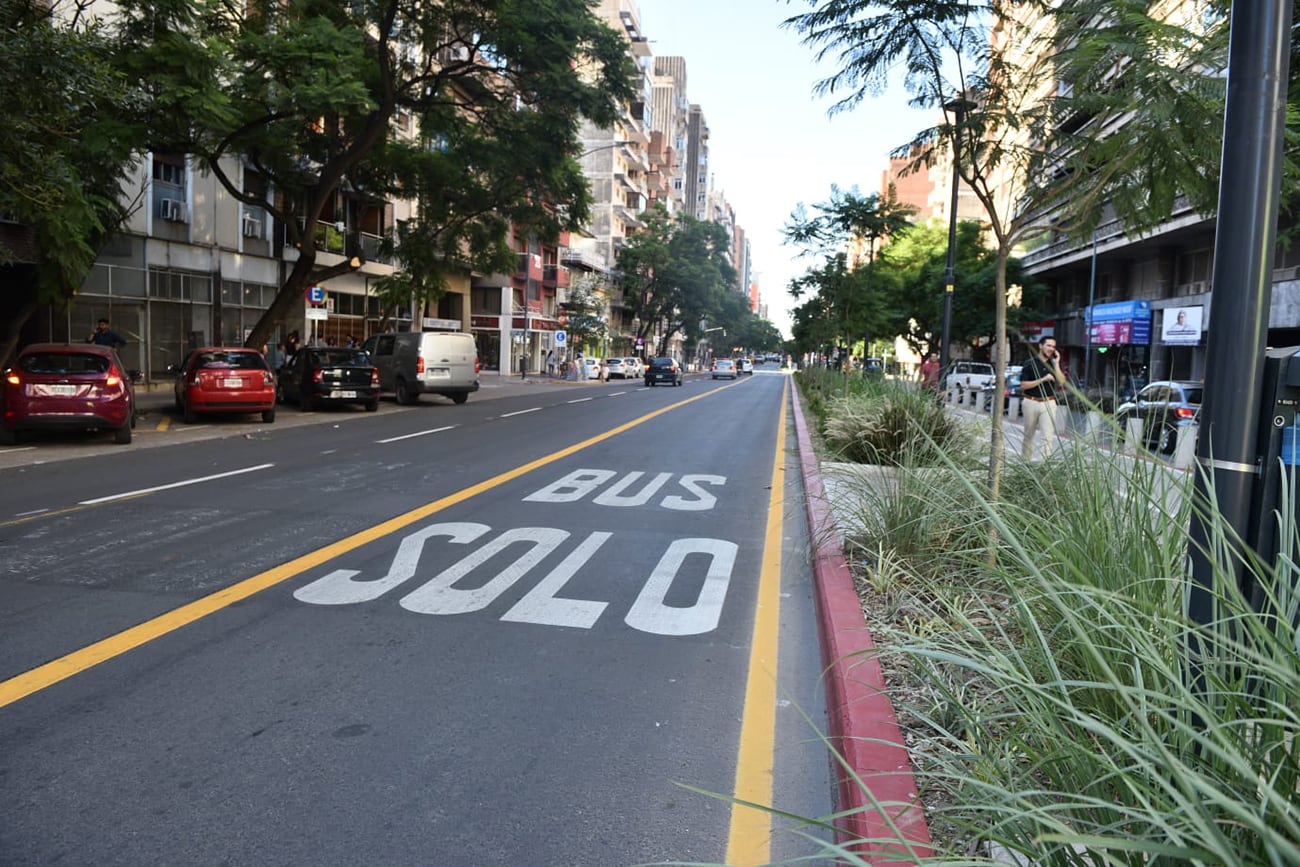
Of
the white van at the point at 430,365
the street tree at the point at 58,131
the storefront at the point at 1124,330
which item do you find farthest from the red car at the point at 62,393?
the storefront at the point at 1124,330

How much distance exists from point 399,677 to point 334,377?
1962 centimetres

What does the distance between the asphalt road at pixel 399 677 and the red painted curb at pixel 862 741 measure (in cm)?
17

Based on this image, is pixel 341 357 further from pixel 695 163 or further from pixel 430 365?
pixel 695 163

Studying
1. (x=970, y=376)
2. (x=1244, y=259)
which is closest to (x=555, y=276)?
(x=970, y=376)

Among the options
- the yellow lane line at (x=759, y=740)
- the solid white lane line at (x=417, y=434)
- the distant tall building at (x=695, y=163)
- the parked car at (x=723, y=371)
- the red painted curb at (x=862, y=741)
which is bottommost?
the yellow lane line at (x=759, y=740)

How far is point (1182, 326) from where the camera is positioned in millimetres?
35312

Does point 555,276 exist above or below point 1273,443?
above

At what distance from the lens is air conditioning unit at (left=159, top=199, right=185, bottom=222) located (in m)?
27.6

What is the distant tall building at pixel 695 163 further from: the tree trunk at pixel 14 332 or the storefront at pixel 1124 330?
→ the tree trunk at pixel 14 332

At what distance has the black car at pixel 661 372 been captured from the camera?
5162cm

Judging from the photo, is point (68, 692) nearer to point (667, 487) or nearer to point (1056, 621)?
point (1056, 621)

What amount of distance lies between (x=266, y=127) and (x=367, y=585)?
1827cm

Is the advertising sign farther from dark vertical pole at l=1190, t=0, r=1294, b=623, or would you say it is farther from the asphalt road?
dark vertical pole at l=1190, t=0, r=1294, b=623

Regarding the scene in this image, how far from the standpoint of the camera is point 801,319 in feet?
151
